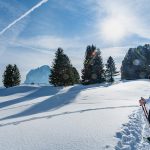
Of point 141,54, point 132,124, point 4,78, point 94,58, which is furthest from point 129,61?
point 132,124

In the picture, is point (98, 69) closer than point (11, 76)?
Yes

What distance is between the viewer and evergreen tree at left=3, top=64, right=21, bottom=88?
232ft

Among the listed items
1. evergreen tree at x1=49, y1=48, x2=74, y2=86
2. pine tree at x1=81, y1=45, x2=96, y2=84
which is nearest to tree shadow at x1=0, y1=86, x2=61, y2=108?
evergreen tree at x1=49, y1=48, x2=74, y2=86

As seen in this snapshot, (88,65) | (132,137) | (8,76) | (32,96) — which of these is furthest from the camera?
(8,76)

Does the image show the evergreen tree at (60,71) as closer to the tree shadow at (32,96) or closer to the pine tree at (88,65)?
the pine tree at (88,65)

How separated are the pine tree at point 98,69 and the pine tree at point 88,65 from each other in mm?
Answer: 736

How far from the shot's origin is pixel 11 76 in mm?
71562

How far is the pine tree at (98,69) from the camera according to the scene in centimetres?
6259

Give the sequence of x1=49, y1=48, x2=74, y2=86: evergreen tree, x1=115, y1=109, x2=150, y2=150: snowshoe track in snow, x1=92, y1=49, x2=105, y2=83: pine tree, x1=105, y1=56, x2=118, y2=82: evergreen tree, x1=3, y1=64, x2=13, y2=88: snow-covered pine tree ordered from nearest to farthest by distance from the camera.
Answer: x1=115, y1=109, x2=150, y2=150: snowshoe track in snow → x1=49, y1=48, x2=74, y2=86: evergreen tree → x1=92, y1=49, x2=105, y2=83: pine tree → x1=3, y1=64, x2=13, y2=88: snow-covered pine tree → x1=105, y1=56, x2=118, y2=82: evergreen tree

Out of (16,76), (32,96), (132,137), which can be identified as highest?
(16,76)

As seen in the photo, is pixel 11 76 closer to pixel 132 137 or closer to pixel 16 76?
pixel 16 76

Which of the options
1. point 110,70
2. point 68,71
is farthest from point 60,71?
point 110,70

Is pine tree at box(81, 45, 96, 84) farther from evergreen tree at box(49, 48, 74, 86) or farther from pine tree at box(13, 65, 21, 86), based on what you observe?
pine tree at box(13, 65, 21, 86)

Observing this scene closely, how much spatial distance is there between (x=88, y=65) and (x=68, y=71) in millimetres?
6183
